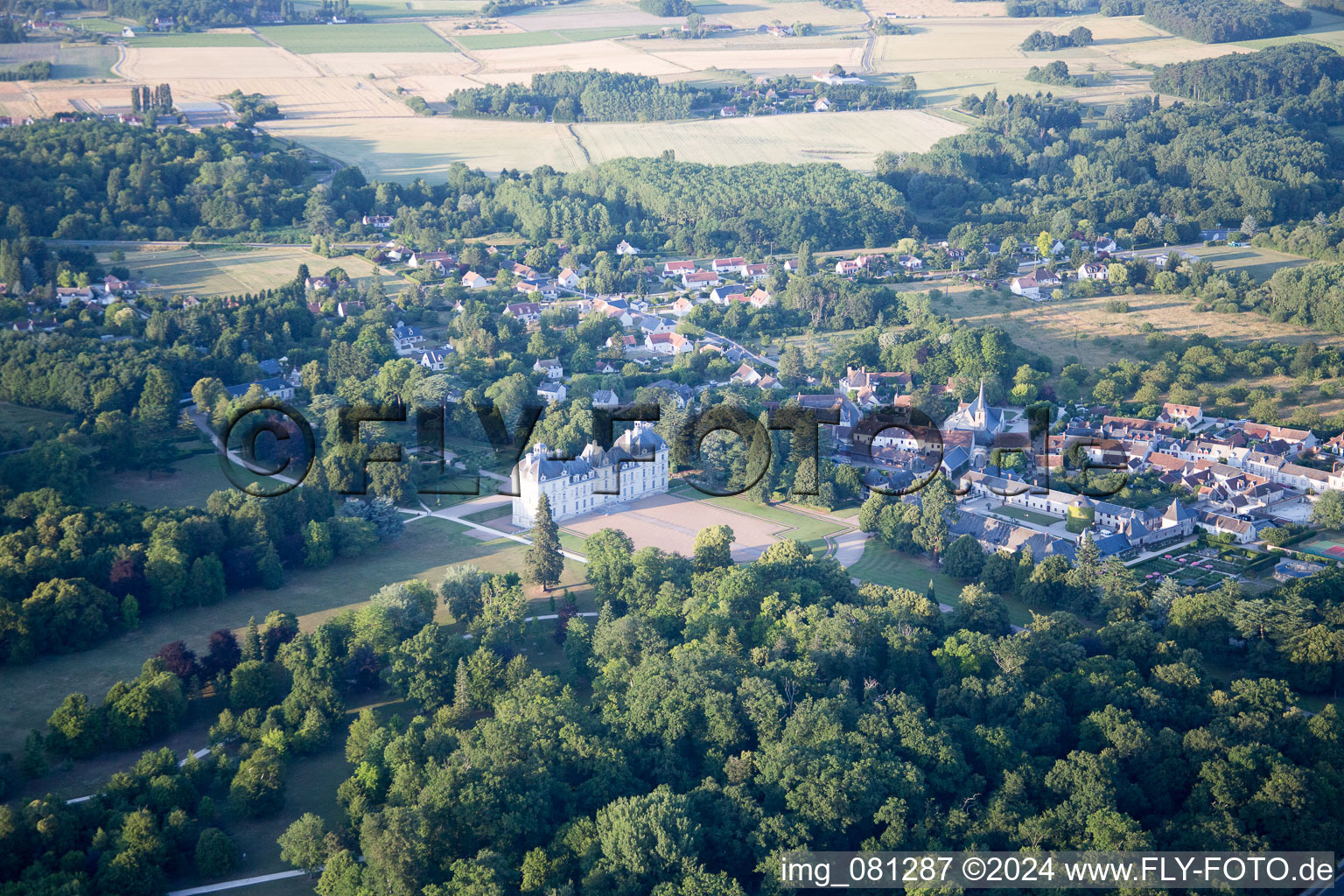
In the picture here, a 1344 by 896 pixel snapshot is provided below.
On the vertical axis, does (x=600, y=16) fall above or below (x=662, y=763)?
above

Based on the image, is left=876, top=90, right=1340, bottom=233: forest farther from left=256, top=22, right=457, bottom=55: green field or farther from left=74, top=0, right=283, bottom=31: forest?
left=74, top=0, right=283, bottom=31: forest

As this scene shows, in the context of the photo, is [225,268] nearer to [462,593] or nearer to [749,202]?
[749,202]

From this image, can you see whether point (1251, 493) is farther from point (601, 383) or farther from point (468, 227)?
point (468, 227)

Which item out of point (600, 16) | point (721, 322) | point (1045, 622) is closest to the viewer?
point (1045, 622)

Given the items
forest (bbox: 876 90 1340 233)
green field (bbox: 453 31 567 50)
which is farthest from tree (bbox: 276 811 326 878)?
green field (bbox: 453 31 567 50)

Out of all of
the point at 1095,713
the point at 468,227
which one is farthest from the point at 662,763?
the point at 468,227

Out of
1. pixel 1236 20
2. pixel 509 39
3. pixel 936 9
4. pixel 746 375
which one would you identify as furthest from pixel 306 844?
pixel 936 9
